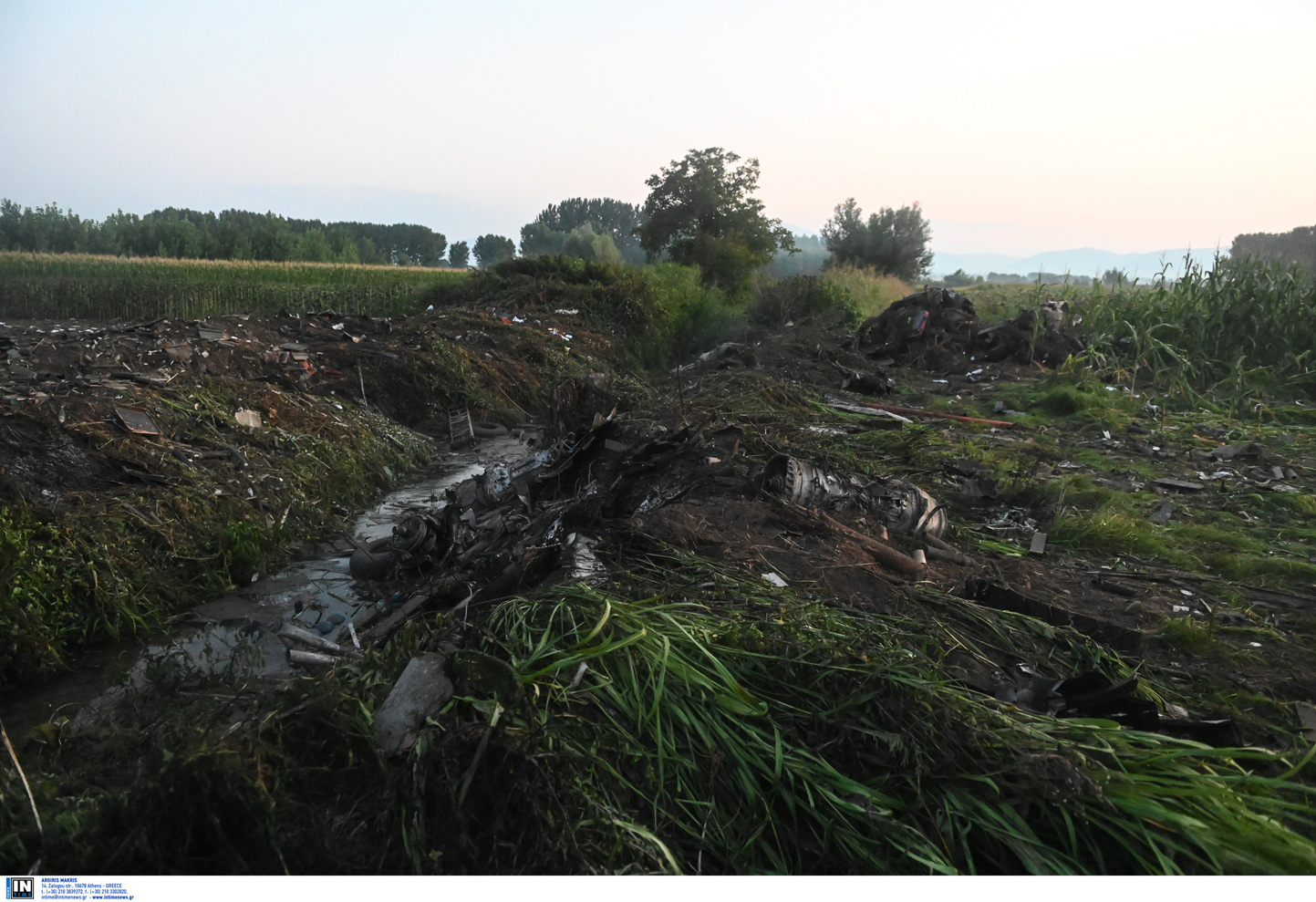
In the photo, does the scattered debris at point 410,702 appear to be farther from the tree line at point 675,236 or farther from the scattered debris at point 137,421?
the tree line at point 675,236

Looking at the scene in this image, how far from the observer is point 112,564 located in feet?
15.0

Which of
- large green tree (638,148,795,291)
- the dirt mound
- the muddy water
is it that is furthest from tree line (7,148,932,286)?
the muddy water

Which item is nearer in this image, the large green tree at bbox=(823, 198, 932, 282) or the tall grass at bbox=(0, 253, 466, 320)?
the tall grass at bbox=(0, 253, 466, 320)

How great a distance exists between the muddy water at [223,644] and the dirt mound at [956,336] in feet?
33.5

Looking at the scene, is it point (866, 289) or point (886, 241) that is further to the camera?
point (886, 241)

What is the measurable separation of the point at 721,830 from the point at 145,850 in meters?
1.54

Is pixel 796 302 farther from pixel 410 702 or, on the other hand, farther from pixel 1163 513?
pixel 410 702

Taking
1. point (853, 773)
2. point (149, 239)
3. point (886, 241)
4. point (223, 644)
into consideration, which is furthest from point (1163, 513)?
point (149, 239)

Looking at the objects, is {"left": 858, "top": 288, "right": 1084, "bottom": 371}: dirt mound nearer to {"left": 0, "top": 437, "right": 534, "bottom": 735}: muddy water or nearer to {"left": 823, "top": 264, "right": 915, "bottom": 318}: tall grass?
{"left": 823, "top": 264, "right": 915, "bottom": 318}: tall grass

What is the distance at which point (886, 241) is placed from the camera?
36844 millimetres

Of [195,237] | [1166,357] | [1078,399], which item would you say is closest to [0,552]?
[1078,399]

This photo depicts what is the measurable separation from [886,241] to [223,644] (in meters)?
37.7

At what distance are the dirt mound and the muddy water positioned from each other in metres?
10.2

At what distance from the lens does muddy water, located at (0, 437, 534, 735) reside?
3752mm
